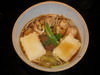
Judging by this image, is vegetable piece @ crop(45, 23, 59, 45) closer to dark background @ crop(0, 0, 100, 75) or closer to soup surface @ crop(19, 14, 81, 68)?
soup surface @ crop(19, 14, 81, 68)

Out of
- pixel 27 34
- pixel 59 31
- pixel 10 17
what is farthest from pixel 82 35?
pixel 10 17

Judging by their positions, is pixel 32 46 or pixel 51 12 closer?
pixel 32 46

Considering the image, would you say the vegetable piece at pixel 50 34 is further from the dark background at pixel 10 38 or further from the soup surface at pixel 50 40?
the dark background at pixel 10 38

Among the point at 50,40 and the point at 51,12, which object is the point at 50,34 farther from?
the point at 51,12

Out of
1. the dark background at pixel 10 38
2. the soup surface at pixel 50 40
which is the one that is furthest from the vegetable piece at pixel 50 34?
the dark background at pixel 10 38

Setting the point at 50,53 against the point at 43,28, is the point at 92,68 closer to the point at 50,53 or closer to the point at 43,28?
the point at 50,53

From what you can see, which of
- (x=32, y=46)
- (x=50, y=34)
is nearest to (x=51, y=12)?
(x=50, y=34)
